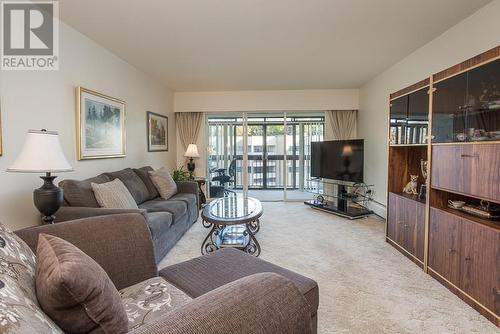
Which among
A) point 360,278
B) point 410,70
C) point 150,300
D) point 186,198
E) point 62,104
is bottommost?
point 360,278

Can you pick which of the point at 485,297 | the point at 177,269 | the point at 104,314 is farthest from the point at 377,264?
the point at 104,314

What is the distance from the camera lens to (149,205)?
3.43 meters

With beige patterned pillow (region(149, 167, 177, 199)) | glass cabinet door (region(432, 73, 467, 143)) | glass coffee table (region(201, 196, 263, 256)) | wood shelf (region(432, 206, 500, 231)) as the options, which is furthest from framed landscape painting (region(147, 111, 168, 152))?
wood shelf (region(432, 206, 500, 231))

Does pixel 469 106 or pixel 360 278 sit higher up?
pixel 469 106

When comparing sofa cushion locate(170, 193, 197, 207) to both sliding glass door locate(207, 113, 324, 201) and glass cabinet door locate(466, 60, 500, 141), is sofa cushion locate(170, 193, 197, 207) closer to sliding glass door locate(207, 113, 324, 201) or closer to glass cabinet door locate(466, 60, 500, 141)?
sliding glass door locate(207, 113, 324, 201)

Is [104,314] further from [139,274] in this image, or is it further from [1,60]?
[1,60]

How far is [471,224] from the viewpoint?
2.06 metres

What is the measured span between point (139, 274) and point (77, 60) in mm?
2530

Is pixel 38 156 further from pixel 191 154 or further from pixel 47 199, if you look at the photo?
pixel 191 154

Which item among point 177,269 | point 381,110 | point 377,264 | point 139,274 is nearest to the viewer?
point 139,274

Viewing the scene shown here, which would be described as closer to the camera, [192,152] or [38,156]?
[38,156]

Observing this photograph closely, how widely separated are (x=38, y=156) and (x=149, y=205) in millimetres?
1637

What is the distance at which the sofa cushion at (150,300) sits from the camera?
1178 mm

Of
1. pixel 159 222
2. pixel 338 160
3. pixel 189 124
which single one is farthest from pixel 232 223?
pixel 189 124
